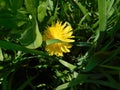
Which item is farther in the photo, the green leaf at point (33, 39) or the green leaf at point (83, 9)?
the green leaf at point (83, 9)

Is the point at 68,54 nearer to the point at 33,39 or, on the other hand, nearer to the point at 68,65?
the point at 68,65

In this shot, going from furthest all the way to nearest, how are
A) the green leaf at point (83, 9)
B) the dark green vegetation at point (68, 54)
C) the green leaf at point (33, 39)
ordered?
the green leaf at point (83, 9)
the dark green vegetation at point (68, 54)
the green leaf at point (33, 39)

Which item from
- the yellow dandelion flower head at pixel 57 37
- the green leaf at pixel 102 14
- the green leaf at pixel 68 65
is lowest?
the green leaf at pixel 68 65

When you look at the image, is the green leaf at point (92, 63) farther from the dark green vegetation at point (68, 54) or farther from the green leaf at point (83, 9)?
the green leaf at point (83, 9)

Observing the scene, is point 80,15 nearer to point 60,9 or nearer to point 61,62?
point 60,9

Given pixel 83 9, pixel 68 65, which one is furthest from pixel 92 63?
pixel 83 9

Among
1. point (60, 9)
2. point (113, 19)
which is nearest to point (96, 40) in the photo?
point (113, 19)

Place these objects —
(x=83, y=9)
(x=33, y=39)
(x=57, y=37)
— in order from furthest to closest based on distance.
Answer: (x=83, y=9) < (x=57, y=37) < (x=33, y=39)

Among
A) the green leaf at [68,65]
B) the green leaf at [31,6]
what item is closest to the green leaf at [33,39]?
the green leaf at [31,6]

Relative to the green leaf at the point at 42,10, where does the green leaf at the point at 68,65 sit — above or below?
below
